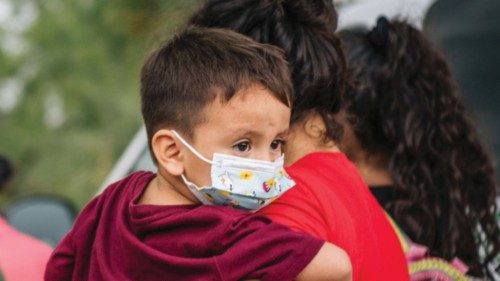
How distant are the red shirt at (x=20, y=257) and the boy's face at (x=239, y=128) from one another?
7.18 feet

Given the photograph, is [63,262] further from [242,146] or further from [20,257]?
[20,257]

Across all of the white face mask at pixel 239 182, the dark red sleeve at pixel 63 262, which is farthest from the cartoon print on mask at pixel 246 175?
the dark red sleeve at pixel 63 262

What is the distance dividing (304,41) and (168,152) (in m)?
0.53

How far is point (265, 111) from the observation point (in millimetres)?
2656

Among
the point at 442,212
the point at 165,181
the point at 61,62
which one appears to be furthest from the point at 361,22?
the point at 61,62

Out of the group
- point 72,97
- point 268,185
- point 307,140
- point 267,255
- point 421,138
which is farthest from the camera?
point 72,97

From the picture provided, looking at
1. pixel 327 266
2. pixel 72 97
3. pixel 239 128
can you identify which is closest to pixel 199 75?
pixel 239 128

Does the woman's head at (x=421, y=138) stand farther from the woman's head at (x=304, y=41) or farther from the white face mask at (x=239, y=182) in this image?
the white face mask at (x=239, y=182)

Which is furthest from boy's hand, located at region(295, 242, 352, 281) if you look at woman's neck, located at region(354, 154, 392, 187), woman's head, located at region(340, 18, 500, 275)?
woman's neck, located at region(354, 154, 392, 187)

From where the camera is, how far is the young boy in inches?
102

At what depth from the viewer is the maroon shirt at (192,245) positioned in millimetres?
2570

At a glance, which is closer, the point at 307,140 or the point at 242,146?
the point at 242,146

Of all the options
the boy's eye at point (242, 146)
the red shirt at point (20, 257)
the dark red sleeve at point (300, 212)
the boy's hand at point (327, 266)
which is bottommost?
the red shirt at point (20, 257)

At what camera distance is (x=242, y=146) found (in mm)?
2684
